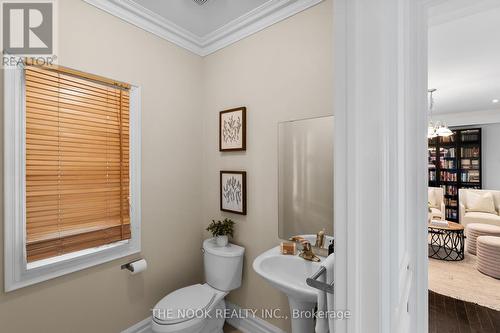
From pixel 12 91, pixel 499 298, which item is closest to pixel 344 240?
pixel 12 91

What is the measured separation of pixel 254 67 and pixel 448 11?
3.83ft

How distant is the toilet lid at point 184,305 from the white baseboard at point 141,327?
1.03 ft

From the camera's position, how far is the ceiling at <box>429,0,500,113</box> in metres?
1.77

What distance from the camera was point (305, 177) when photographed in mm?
1638

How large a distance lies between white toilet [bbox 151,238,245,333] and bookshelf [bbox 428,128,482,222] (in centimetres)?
591

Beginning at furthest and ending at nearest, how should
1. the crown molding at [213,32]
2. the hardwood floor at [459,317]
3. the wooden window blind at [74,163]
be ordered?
the hardwood floor at [459,317]
the crown molding at [213,32]
the wooden window blind at [74,163]

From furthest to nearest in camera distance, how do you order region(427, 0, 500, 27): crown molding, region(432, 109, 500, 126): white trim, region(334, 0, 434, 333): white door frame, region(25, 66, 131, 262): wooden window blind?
region(432, 109, 500, 126): white trim < region(25, 66, 131, 262): wooden window blind < region(427, 0, 500, 27): crown molding < region(334, 0, 434, 333): white door frame

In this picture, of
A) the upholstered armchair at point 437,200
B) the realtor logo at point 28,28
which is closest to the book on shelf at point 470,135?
the upholstered armchair at point 437,200

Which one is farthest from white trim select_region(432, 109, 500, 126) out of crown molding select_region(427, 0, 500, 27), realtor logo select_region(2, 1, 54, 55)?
realtor logo select_region(2, 1, 54, 55)

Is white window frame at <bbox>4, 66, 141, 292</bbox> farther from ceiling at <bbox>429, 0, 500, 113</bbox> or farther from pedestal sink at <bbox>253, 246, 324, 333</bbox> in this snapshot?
ceiling at <bbox>429, 0, 500, 113</bbox>

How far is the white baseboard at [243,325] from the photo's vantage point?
5.69 ft

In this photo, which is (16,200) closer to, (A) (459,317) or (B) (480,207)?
(A) (459,317)

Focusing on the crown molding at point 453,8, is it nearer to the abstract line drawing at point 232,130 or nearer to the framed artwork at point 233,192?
the abstract line drawing at point 232,130

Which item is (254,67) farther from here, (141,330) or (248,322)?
(141,330)
